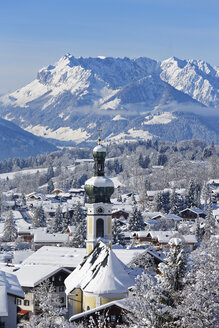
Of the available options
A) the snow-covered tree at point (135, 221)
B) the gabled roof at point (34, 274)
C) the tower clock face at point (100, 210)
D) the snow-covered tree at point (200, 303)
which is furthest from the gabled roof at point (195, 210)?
the snow-covered tree at point (200, 303)

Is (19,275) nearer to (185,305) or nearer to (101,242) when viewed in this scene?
(101,242)

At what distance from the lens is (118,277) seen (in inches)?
1646

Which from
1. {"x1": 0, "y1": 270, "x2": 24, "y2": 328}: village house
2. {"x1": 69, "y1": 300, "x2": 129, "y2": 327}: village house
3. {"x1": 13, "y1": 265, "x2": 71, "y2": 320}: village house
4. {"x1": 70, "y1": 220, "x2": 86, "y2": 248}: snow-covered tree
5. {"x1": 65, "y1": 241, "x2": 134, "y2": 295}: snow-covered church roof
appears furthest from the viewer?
{"x1": 70, "y1": 220, "x2": 86, "y2": 248}: snow-covered tree

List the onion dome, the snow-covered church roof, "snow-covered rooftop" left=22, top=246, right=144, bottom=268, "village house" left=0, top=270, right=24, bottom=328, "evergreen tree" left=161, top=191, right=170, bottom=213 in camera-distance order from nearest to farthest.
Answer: "village house" left=0, top=270, right=24, bottom=328
the snow-covered church roof
the onion dome
"snow-covered rooftop" left=22, top=246, right=144, bottom=268
"evergreen tree" left=161, top=191, right=170, bottom=213

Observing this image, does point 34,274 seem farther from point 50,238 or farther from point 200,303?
point 50,238

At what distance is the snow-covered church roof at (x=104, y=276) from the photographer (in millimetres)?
41281

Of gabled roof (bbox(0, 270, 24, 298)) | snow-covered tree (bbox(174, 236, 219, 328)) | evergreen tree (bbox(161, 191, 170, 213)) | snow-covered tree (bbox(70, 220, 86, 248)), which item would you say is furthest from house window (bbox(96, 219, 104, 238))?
evergreen tree (bbox(161, 191, 170, 213))

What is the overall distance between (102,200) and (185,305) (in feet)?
86.2

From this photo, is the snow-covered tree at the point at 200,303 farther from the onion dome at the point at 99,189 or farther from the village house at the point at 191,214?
the village house at the point at 191,214

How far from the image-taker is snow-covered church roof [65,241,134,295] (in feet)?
135

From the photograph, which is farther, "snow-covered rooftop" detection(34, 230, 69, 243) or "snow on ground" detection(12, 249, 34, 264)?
"snow-covered rooftop" detection(34, 230, 69, 243)

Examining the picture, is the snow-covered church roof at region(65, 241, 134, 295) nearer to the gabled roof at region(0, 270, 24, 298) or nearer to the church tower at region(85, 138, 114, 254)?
the church tower at region(85, 138, 114, 254)

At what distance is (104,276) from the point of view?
4191 centimetres

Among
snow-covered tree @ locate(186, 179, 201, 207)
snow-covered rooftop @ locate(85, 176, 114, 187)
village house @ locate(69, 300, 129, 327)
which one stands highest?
snow-covered rooftop @ locate(85, 176, 114, 187)
